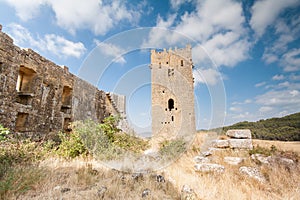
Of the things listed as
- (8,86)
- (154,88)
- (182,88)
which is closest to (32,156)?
(8,86)

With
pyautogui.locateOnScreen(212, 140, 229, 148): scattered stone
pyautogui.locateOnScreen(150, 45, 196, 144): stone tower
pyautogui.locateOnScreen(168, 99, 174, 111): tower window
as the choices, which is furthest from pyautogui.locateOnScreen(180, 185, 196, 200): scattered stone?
pyautogui.locateOnScreen(168, 99, 174, 111): tower window

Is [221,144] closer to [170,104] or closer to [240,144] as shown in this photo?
[240,144]

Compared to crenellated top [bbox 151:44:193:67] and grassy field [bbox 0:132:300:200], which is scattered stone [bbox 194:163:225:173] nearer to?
grassy field [bbox 0:132:300:200]

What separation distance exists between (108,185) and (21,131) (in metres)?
4.93

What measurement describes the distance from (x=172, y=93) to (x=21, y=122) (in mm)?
8619

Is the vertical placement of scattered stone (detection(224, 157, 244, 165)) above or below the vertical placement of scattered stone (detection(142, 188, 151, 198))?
above

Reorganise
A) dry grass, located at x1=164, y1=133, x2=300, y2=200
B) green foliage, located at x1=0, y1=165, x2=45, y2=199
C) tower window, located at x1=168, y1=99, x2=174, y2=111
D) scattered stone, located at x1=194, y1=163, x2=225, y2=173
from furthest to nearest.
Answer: tower window, located at x1=168, y1=99, x2=174, y2=111, scattered stone, located at x1=194, y1=163, x2=225, y2=173, dry grass, located at x1=164, y1=133, x2=300, y2=200, green foliage, located at x1=0, y1=165, x2=45, y2=199

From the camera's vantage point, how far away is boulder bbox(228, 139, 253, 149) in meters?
6.18

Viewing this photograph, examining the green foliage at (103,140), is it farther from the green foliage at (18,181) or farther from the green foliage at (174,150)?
the green foliage at (18,181)

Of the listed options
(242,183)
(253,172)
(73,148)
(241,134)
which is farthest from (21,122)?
(241,134)

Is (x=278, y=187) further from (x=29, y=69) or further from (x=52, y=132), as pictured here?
(x=29, y=69)

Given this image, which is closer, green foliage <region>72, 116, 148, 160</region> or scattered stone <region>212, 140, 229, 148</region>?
green foliage <region>72, 116, 148, 160</region>

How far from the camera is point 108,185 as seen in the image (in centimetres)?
351

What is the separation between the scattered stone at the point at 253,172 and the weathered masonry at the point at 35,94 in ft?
24.5
